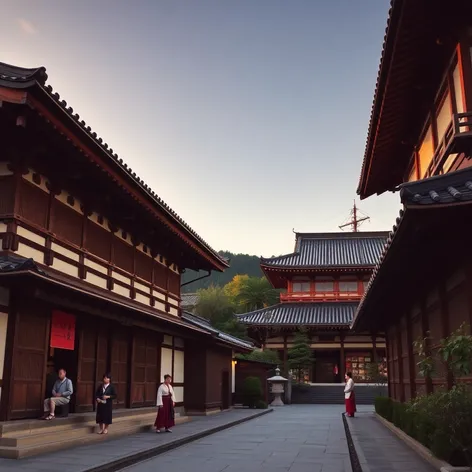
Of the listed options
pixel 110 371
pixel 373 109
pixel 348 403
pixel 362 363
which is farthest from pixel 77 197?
pixel 362 363

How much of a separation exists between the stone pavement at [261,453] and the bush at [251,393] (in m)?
11.2

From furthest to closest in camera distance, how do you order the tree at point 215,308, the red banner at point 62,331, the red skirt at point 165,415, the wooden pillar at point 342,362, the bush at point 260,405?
the tree at point 215,308 < the wooden pillar at point 342,362 < the bush at point 260,405 < the red skirt at point 165,415 < the red banner at point 62,331

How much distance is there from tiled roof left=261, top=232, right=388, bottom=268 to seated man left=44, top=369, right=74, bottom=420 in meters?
34.3

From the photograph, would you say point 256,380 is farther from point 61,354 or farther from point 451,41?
point 451,41

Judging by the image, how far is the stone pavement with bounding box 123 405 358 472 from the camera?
35.9 feet

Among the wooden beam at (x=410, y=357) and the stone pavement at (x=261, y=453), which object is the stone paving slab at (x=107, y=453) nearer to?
the stone pavement at (x=261, y=453)

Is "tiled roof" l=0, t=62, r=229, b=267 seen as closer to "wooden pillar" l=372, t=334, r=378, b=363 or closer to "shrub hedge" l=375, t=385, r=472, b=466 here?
"shrub hedge" l=375, t=385, r=472, b=466

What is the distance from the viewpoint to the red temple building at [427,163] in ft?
23.8

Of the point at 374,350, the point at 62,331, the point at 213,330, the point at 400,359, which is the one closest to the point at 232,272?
the point at 374,350

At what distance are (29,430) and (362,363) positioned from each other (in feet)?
115

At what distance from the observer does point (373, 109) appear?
12688 millimetres

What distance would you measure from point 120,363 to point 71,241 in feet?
15.8

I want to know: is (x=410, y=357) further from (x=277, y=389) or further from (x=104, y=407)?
(x=277, y=389)

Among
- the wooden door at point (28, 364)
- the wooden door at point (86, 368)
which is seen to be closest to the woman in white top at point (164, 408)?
the wooden door at point (86, 368)
